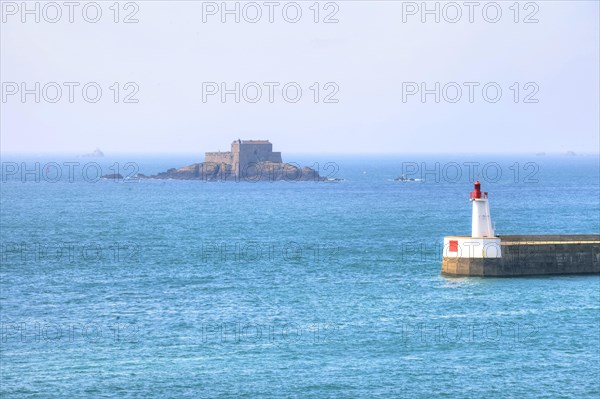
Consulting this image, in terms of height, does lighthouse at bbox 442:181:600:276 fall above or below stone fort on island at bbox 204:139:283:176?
below

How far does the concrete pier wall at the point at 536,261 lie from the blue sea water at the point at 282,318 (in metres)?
0.59

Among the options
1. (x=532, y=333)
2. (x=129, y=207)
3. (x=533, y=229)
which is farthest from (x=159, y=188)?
(x=532, y=333)

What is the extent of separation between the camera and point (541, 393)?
31969 millimetres

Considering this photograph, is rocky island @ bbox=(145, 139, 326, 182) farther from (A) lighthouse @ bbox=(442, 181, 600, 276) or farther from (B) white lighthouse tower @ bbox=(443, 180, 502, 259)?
(A) lighthouse @ bbox=(442, 181, 600, 276)

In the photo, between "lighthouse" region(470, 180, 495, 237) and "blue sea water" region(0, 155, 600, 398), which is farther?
"lighthouse" region(470, 180, 495, 237)

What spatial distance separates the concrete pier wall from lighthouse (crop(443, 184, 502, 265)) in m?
0.13

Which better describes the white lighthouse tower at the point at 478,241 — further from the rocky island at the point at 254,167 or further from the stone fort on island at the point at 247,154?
the rocky island at the point at 254,167

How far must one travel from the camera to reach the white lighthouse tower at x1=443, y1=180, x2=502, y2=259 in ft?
164

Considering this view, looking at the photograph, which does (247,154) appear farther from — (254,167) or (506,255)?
(506,255)

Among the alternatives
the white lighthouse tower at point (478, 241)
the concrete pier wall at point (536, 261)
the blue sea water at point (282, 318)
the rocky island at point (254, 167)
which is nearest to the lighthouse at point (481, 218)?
the white lighthouse tower at point (478, 241)

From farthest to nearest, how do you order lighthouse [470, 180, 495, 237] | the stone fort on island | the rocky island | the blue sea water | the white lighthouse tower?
the rocky island
the stone fort on island
lighthouse [470, 180, 495, 237]
the white lighthouse tower
the blue sea water

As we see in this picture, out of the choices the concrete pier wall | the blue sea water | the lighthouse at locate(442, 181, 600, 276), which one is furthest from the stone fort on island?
the concrete pier wall

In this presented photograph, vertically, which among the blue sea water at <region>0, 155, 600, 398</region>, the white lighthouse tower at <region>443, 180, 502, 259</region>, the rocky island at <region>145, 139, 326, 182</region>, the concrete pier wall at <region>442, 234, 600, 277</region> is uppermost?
the rocky island at <region>145, 139, 326, 182</region>

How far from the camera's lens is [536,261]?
166ft
